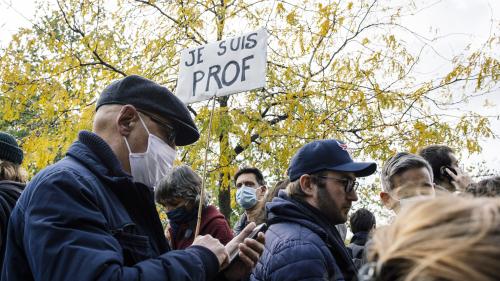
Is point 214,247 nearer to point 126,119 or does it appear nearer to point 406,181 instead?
point 126,119

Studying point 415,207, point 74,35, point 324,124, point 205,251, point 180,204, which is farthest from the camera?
point 74,35

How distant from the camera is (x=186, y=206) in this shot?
3.55 meters

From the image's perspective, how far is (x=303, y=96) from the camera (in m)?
7.10

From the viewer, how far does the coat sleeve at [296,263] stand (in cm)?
238

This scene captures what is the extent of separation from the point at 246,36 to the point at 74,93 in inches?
178

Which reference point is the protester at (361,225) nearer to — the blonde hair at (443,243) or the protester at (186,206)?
the protester at (186,206)

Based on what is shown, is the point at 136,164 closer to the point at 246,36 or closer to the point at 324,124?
the point at 246,36

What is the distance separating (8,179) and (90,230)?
1563 millimetres

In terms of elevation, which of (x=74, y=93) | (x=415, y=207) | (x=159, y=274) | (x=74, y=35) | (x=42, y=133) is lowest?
(x=159, y=274)

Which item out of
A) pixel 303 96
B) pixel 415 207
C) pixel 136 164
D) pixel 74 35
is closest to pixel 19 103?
pixel 74 35

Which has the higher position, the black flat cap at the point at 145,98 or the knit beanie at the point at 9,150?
the black flat cap at the point at 145,98

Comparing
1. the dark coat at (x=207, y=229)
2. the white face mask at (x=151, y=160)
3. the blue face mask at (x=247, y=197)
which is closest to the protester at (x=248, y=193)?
the blue face mask at (x=247, y=197)

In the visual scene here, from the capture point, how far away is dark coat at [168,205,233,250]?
11.4 feet

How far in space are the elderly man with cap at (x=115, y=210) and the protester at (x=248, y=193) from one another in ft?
8.80
